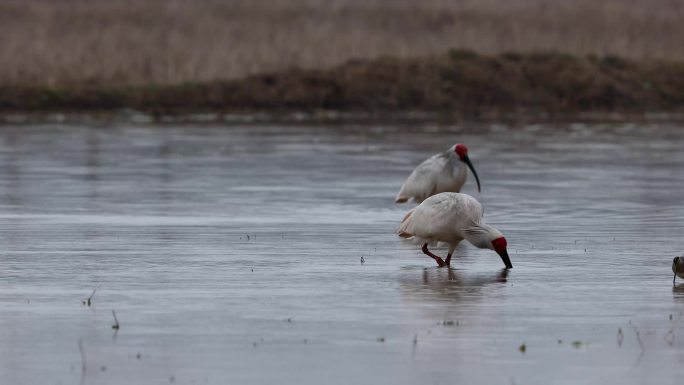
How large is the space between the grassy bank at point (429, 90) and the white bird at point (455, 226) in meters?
25.9

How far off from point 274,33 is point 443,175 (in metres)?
29.4

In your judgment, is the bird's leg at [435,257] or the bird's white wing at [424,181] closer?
the bird's leg at [435,257]

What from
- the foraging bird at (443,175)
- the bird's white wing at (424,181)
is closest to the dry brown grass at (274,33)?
the bird's white wing at (424,181)

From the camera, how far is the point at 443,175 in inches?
657

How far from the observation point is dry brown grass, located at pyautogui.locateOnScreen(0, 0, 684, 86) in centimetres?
4053

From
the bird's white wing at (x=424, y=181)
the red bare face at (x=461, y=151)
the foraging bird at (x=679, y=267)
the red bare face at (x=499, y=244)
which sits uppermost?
the foraging bird at (x=679, y=267)

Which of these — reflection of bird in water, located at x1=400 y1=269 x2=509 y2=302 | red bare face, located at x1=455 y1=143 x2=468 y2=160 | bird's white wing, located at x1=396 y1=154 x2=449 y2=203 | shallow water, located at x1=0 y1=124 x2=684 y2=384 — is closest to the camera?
shallow water, located at x1=0 y1=124 x2=684 y2=384

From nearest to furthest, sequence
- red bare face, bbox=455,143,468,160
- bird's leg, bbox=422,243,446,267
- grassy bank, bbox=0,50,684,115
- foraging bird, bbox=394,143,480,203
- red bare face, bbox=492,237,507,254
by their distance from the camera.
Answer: red bare face, bbox=492,237,507,254 < bird's leg, bbox=422,243,446,267 < red bare face, bbox=455,143,468,160 < foraging bird, bbox=394,143,480,203 < grassy bank, bbox=0,50,684,115

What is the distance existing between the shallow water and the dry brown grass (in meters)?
16.0

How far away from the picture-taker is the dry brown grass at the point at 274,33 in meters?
40.5

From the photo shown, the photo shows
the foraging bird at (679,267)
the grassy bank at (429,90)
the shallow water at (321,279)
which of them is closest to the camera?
the shallow water at (321,279)

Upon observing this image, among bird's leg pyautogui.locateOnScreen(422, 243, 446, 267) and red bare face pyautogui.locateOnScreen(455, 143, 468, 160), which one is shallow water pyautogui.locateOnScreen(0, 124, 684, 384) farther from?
red bare face pyautogui.locateOnScreen(455, 143, 468, 160)

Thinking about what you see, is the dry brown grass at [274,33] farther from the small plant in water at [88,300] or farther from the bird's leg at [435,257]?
the small plant in water at [88,300]

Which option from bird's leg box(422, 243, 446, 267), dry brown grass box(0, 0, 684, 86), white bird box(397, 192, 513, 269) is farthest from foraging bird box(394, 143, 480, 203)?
dry brown grass box(0, 0, 684, 86)
